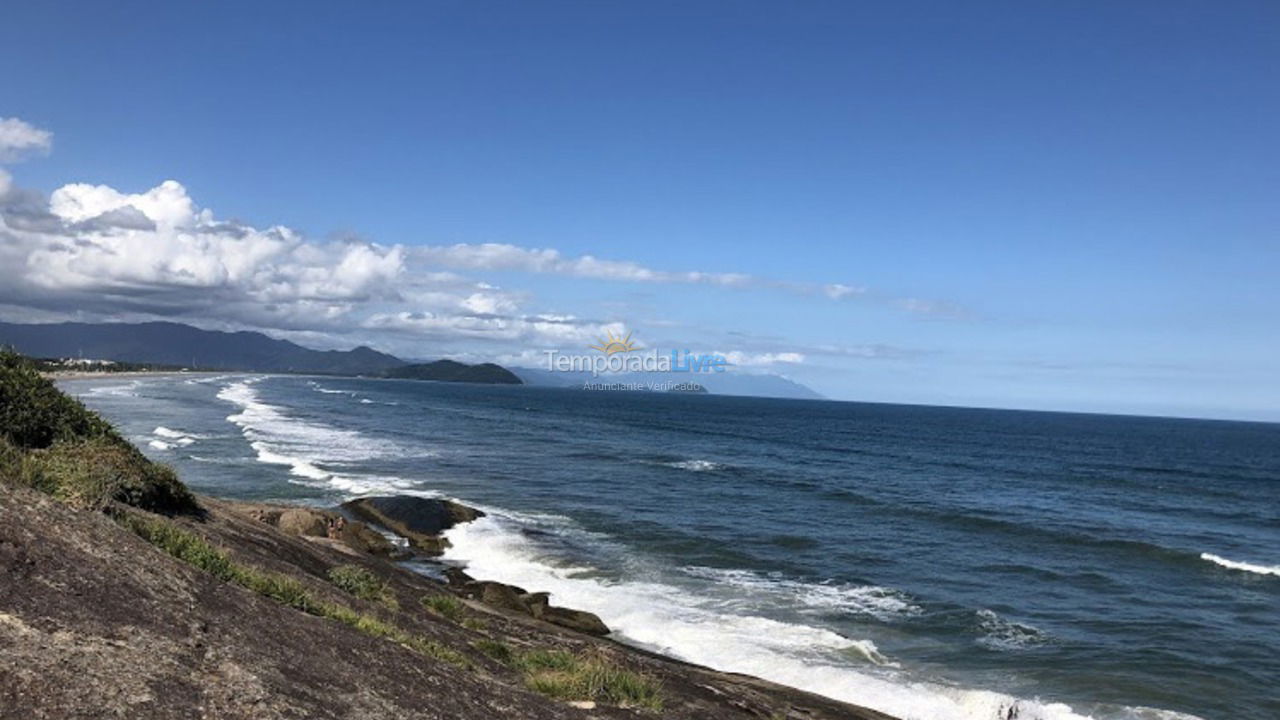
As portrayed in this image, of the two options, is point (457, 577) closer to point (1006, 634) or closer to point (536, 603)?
point (536, 603)

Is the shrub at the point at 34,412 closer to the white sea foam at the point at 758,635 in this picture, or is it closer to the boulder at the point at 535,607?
the boulder at the point at 535,607

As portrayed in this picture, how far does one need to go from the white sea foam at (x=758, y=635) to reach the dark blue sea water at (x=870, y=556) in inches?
3.8

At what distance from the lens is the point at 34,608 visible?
621 cm

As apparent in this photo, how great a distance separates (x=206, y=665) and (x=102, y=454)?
8.85 meters

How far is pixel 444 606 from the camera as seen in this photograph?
1427 centimetres

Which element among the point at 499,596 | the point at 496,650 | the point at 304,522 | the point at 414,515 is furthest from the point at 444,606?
the point at 414,515

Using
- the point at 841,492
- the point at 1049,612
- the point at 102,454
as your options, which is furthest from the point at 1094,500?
the point at 102,454

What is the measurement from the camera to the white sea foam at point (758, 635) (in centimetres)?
1936

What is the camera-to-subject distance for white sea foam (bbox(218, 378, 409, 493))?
152 ft

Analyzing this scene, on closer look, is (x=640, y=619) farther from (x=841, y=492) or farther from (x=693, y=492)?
(x=841, y=492)

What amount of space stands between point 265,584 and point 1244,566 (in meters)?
44.4

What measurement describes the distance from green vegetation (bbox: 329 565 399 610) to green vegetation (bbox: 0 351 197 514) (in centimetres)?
298

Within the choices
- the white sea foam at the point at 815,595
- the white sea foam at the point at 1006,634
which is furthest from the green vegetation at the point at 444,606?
the white sea foam at the point at 1006,634

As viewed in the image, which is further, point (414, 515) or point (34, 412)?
point (414, 515)
